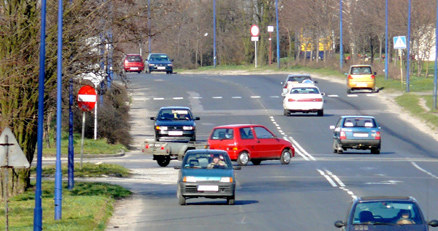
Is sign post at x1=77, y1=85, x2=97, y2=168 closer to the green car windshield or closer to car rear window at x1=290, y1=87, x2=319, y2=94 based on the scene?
the green car windshield

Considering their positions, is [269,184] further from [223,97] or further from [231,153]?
[223,97]

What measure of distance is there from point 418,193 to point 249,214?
5674 millimetres

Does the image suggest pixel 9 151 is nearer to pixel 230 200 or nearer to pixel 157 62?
pixel 230 200

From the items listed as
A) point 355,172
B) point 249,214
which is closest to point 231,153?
point 355,172

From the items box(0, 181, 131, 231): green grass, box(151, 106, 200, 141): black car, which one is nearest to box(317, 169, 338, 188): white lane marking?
box(0, 181, 131, 231): green grass

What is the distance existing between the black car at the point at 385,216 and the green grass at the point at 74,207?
6.26 m

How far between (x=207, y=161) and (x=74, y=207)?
336 cm

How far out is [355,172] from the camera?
101 feet

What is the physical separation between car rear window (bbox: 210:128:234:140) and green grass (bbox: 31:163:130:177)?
11.5 feet

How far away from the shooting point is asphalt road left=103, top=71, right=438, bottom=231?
65.8 feet

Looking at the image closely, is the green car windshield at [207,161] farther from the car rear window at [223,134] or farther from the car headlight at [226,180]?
the car rear window at [223,134]

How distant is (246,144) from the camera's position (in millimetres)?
33125

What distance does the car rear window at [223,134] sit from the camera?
33.4 meters

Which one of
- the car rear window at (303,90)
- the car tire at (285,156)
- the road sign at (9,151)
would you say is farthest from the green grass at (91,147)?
the road sign at (9,151)
